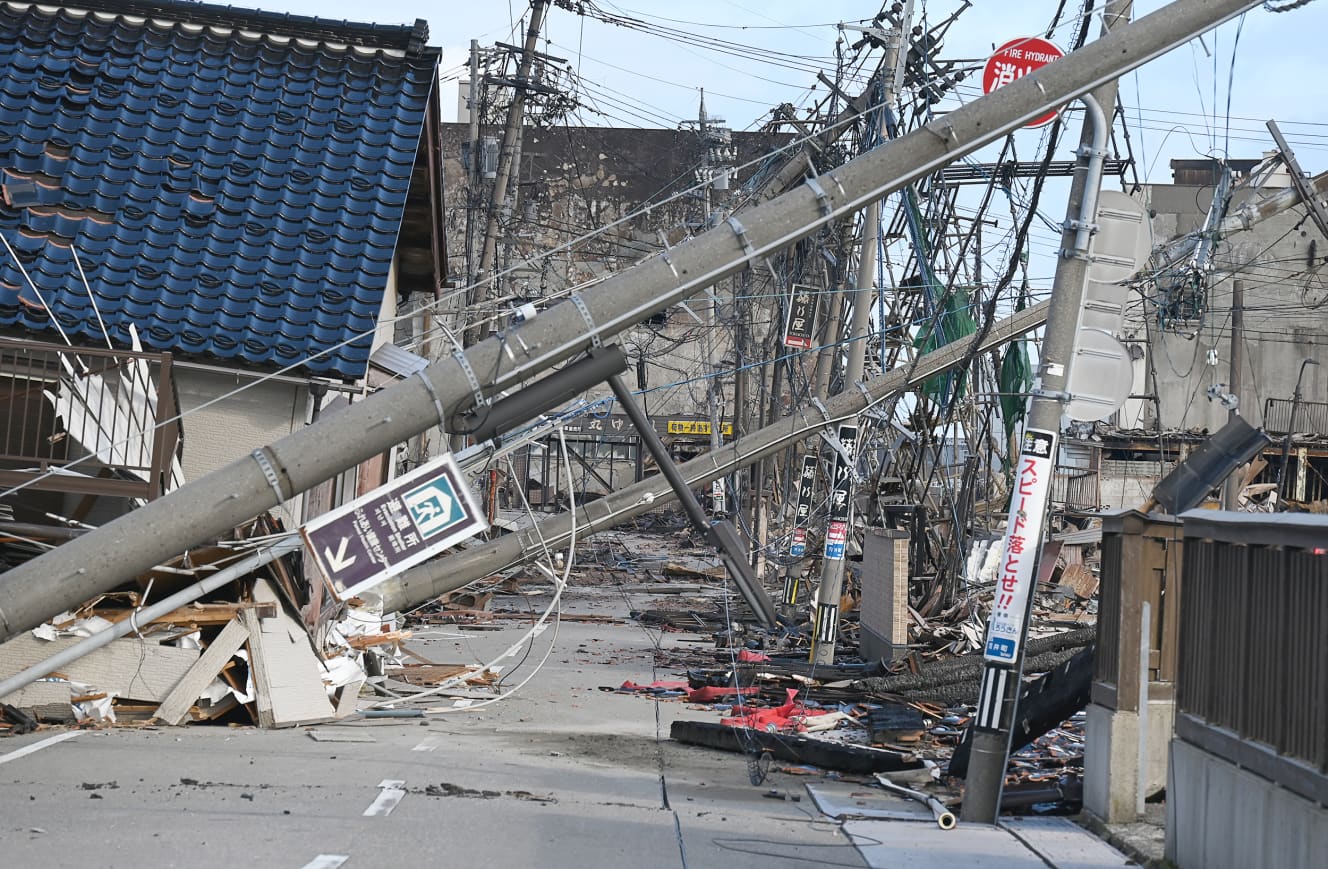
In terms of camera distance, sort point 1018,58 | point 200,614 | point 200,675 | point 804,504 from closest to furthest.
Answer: point 200,675 → point 200,614 → point 1018,58 → point 804,504

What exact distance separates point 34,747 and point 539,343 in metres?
A: 6.09

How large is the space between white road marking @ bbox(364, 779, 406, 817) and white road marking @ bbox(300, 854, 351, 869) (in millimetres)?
1186

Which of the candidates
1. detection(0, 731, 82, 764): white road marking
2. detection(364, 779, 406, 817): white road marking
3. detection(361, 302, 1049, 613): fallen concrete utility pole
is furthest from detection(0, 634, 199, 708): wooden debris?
detection(361, 302, 1049, 613): fallen concrete utility pole

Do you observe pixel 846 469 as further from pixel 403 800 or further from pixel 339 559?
pixel 339 559

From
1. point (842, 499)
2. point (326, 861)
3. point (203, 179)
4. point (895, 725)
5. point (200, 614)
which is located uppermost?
point (203, 179)

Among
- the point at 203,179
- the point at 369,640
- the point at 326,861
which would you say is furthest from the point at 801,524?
the point at 326,861

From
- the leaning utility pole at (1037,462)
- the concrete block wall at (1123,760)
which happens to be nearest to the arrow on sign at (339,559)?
the leaning utility pole at (1037,462)

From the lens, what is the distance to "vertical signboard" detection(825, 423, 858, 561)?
1956cm

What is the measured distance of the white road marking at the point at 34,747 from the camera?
10133 mm

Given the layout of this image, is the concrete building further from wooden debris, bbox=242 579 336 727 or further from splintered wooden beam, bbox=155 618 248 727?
splintered wooden beam, bbox=155 618 248 727

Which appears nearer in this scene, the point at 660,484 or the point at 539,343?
the point at 539,343

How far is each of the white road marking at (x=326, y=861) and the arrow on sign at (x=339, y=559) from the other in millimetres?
1683

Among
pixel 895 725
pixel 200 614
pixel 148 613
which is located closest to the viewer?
pixel 148 613

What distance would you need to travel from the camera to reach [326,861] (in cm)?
729
